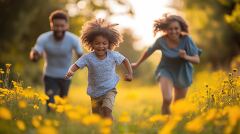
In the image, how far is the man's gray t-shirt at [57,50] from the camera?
34.7 feet

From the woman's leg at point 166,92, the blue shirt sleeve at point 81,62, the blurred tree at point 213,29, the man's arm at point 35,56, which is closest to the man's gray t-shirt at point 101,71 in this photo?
the blue shirt sleeve at point 81,62

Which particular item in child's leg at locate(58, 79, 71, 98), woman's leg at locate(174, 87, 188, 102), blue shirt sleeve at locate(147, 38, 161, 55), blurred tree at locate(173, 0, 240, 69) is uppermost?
blurred tree at locate(173, 0, 240, 69)

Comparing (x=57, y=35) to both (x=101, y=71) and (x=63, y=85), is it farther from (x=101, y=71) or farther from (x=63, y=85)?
(x=101, y=71)

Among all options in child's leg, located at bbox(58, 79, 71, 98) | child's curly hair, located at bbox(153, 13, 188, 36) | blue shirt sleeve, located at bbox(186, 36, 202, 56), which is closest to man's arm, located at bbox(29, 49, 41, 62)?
child's leg, located at bbox(58, 79, 71, 98)

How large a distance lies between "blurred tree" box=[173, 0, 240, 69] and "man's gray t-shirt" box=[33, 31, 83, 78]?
1532 cm

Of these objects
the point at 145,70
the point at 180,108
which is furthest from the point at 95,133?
the point at 145,70

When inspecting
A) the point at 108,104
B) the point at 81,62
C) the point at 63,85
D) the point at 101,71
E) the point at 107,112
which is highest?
the point at 81,62

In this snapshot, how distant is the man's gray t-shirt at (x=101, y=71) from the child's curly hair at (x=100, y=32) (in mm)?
231

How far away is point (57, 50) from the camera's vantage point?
34.9 feet

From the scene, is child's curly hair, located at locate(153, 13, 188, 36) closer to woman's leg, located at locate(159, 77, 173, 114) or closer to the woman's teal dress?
the woman's teal dress

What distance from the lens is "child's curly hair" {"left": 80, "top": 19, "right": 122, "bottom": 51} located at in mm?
7852

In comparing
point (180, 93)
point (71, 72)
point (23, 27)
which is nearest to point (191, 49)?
point (180, 93)

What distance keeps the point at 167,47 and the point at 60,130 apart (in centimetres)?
448

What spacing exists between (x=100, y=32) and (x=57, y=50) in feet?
9.63
